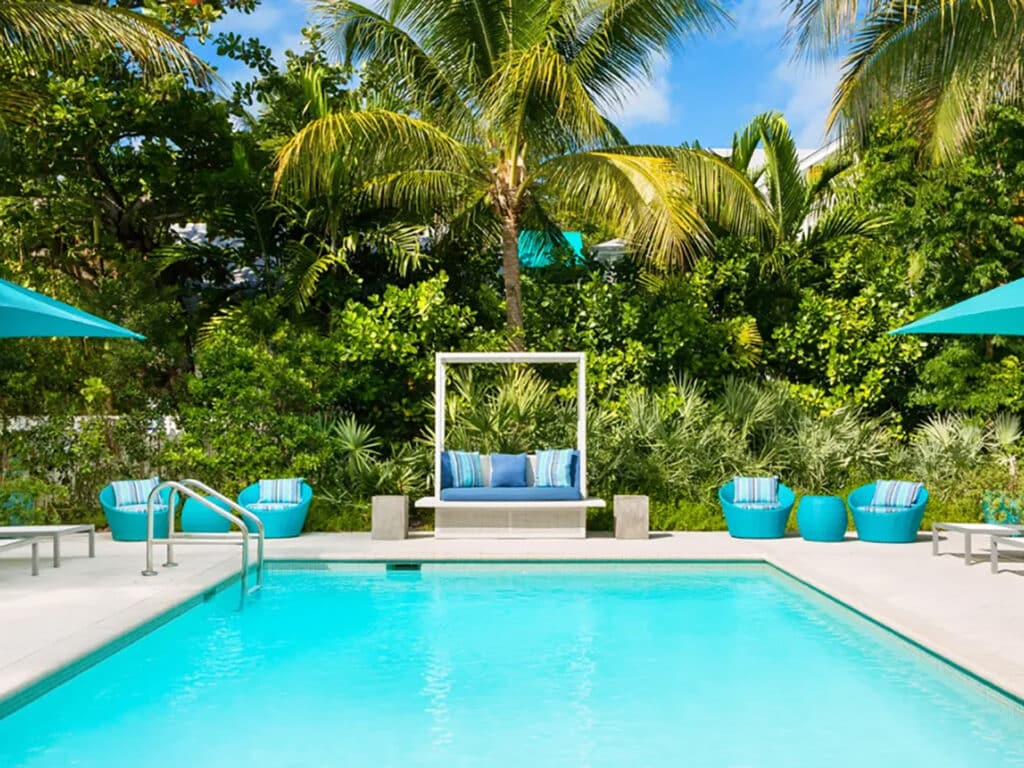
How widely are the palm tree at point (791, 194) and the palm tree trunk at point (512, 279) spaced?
3400 millimetres

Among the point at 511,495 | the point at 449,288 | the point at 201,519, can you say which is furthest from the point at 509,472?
the point at 449,288

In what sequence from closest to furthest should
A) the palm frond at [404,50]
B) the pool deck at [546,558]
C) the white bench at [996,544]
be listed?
the pool deck at [546,558]
the white bench at [996,544]
the palm frond at [404,50]

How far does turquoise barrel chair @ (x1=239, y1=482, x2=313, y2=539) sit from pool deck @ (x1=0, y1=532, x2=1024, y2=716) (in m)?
0.25

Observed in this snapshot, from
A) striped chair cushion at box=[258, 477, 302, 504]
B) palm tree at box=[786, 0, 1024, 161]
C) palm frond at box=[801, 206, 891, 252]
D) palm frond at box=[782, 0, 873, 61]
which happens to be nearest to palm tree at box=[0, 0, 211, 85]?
striped chair cushion at box=[258, 477, 302, 504]

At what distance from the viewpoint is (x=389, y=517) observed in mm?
13719

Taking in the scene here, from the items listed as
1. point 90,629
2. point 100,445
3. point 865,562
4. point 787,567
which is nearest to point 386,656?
point 90,629

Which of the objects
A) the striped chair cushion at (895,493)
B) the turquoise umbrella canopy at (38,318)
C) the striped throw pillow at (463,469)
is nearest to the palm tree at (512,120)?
the striped throw pillow at (463,469)

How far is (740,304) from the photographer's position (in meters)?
18.8

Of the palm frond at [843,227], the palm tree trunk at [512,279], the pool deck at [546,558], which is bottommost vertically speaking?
the pool deck at [546,558]

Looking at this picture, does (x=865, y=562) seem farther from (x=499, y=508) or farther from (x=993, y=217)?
(x=993, y=217)

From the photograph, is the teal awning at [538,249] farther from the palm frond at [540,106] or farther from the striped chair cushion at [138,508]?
the striped chair cushion at [138,508]

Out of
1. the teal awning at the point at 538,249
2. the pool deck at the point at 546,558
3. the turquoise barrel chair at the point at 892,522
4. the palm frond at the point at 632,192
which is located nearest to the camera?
the pool deck at the point at 546,558

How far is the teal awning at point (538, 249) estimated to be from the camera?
734 inches

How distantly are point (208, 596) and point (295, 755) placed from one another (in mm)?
4412
